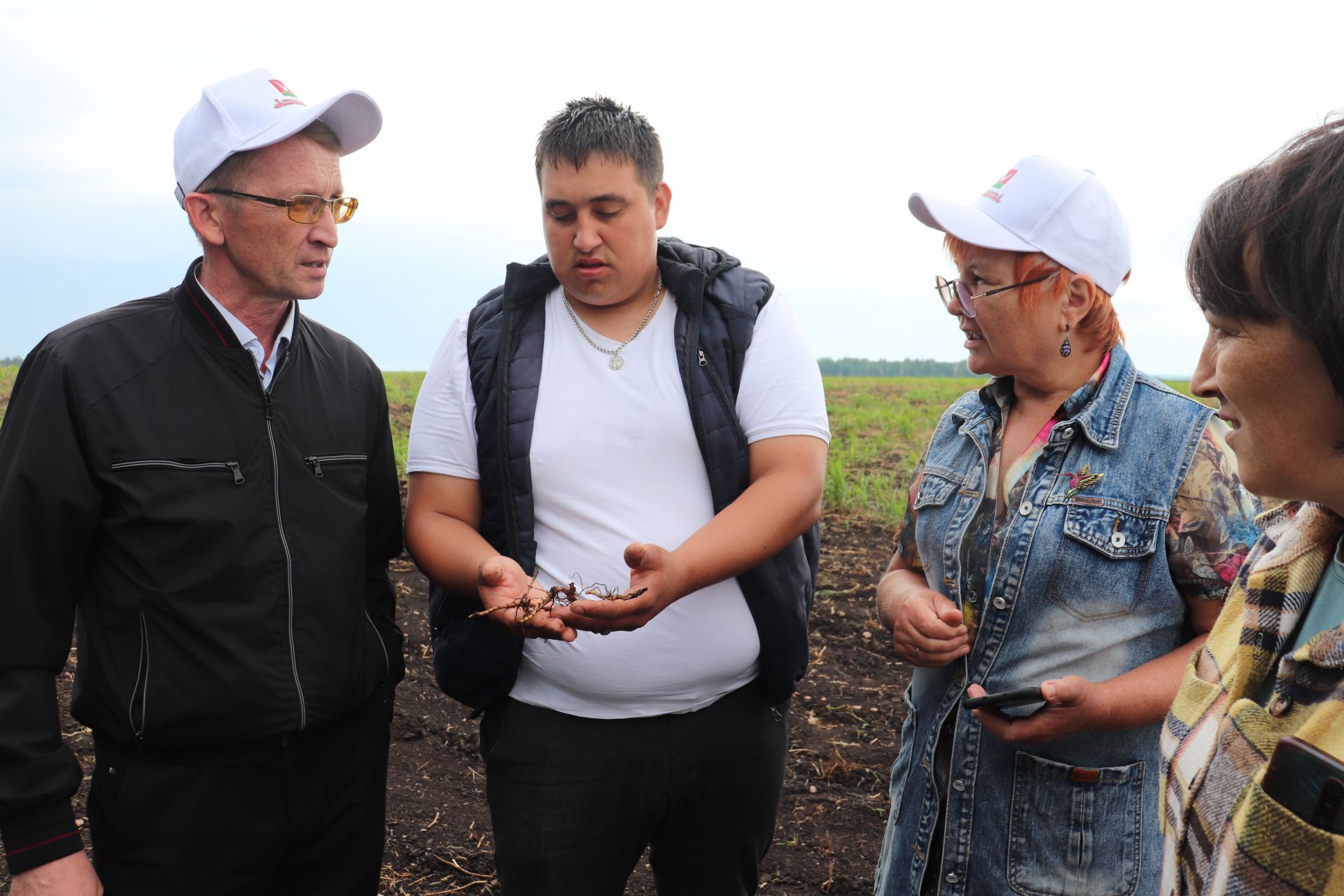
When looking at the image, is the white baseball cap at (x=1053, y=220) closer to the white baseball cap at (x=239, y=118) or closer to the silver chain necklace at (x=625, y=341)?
the silver chain necklace at (x=625, y=341)

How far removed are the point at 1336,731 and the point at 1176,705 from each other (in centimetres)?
34

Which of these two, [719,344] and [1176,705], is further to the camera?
[719,344]

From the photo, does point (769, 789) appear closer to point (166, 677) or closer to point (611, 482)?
point (611, 482)

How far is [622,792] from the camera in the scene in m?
2.00

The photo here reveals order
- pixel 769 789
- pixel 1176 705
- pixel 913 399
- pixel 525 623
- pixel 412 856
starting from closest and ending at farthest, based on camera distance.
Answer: pixel 1176 705, pixel 525 623, pixel 769 789, pixel 412 856, pixel 913 399

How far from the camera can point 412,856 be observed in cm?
323

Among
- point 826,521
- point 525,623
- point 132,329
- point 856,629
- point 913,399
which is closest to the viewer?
point 525,623

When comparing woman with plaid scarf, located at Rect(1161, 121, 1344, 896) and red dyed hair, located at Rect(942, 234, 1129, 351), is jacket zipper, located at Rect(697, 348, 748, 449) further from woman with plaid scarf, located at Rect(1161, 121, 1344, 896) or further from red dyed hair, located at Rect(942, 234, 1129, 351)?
woman with plaid scarf, located at Rect(1161, 121, 1344, 896)

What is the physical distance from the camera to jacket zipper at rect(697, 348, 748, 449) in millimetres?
2008

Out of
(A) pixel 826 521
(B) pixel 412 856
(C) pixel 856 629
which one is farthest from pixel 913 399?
(B) pixel 412 856

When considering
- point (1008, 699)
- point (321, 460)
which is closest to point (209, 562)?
point (321, 460)

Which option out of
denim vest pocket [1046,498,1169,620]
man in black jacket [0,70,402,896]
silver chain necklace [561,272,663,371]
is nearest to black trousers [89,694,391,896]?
man in black jacket [0,70,402,896]

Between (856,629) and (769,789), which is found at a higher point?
(769,789)

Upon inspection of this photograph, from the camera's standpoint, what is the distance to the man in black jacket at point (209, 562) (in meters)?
1.81
